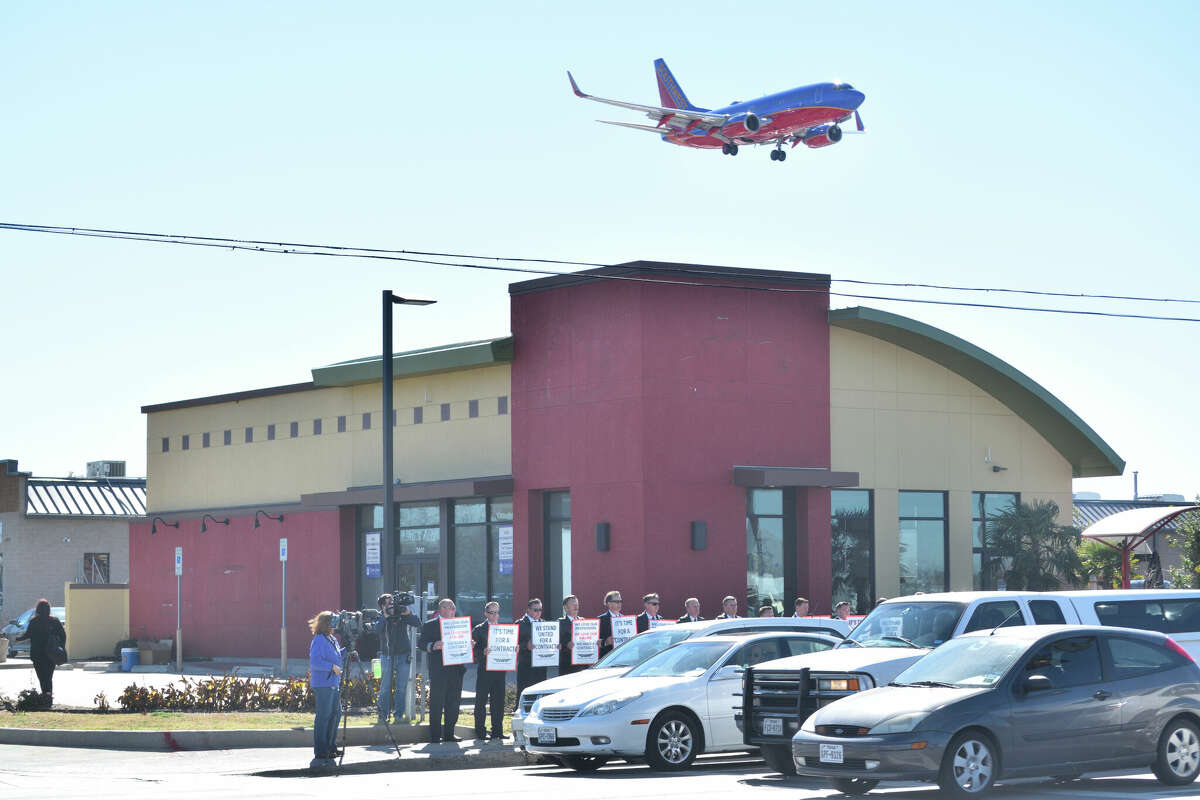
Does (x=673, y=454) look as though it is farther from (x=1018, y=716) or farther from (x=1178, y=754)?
(x=1018, y=716)

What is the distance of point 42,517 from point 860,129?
31010mm

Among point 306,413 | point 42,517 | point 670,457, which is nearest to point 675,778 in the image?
point 670,457

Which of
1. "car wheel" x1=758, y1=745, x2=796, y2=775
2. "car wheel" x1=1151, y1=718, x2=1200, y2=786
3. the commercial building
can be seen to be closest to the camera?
"car wheel" x1=1151, y1=718, x2=1200, y2=786

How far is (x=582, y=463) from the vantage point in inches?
1137

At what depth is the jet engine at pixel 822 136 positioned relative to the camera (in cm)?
4269

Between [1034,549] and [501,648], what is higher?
[1034,549]

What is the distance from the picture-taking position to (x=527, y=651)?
21.6 m

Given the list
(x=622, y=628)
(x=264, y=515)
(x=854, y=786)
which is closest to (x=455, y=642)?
(x=622, y=628)

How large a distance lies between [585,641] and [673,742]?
546 cm

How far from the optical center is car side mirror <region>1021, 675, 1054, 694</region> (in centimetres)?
1331

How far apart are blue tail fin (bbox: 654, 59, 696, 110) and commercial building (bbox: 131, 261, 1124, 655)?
1813 centimetres

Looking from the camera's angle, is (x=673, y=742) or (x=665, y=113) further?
(x=665, y=113)

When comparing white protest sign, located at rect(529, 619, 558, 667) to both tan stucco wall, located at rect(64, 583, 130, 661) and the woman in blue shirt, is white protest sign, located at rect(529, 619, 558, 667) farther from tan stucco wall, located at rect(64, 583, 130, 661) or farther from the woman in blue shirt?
tan stucco wall, located at rect(64, 583, 130, 661)

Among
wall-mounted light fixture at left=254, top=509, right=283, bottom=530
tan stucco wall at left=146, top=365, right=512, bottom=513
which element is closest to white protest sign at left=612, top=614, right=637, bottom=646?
tan stucco wall at left=146, top=365, right=512, bottom=513
